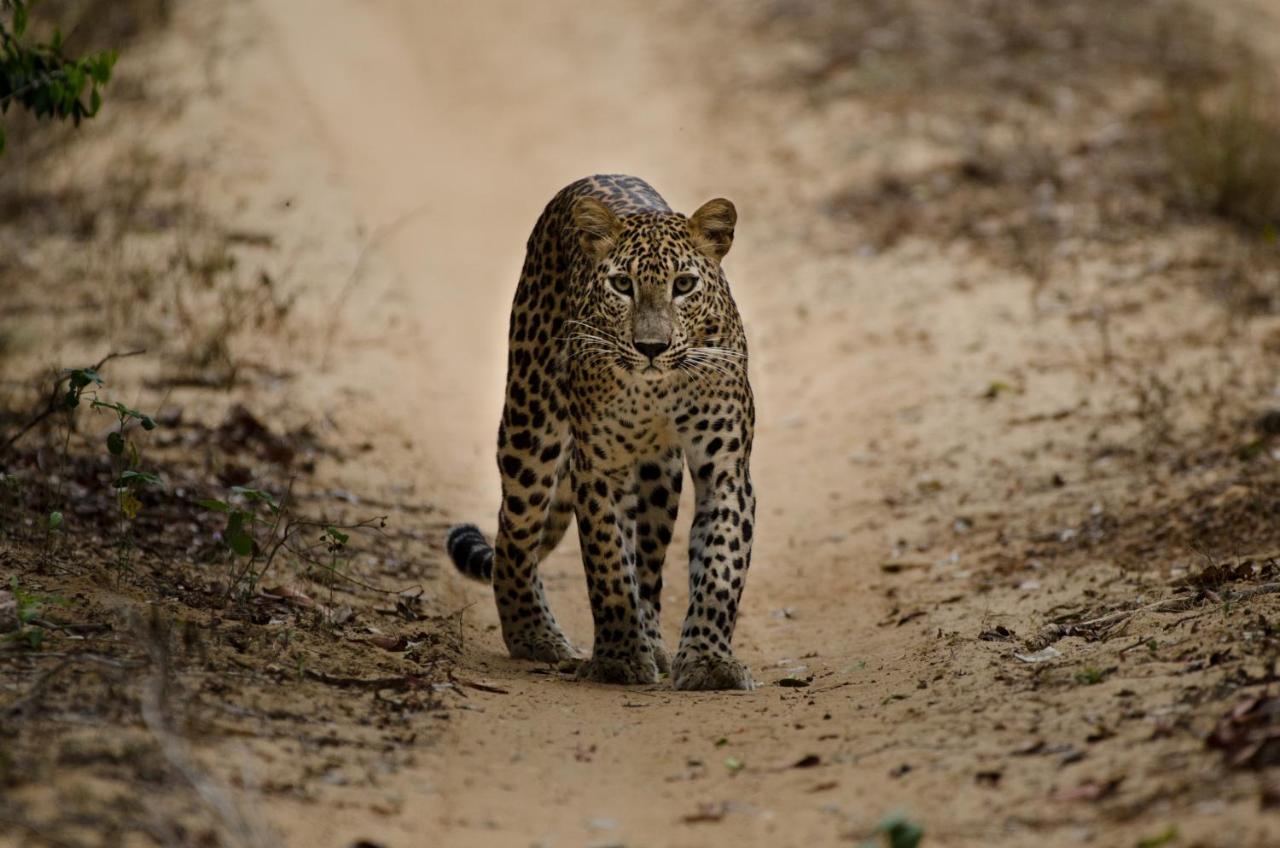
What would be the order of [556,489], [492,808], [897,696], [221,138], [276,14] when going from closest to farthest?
[492,808], [897,696], [556,489], [221,138], [276,14]

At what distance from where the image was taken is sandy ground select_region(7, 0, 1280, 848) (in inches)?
197

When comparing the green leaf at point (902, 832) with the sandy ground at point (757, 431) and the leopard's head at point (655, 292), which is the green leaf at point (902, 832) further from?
the leopard's head at point (655, 292)

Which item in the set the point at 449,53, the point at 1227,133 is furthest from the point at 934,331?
the point at 449,53

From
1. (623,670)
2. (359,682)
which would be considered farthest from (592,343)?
(359,682)

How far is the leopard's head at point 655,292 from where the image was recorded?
6.89 metres

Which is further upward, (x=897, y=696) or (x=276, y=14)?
(x=276, y=14)

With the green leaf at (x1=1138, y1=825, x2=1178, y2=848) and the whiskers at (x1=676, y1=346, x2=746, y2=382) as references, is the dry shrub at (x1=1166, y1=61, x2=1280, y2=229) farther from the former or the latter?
the green leaf at (x1=1138, y1=825, x2=1178, y2=848)

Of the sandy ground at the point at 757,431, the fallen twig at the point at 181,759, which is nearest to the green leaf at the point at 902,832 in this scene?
the sandy ground at the point at 757,431

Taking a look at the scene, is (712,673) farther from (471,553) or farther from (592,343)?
(471,553)

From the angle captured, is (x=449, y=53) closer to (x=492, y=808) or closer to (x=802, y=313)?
(x=802, y=313)

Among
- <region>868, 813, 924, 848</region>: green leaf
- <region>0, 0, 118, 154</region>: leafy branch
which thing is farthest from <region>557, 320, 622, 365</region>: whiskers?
<region>868, 813, 924, 848</region>: green leaf

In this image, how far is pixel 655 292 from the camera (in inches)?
273

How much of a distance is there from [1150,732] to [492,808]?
6.68ft

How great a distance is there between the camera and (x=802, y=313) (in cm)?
1382
